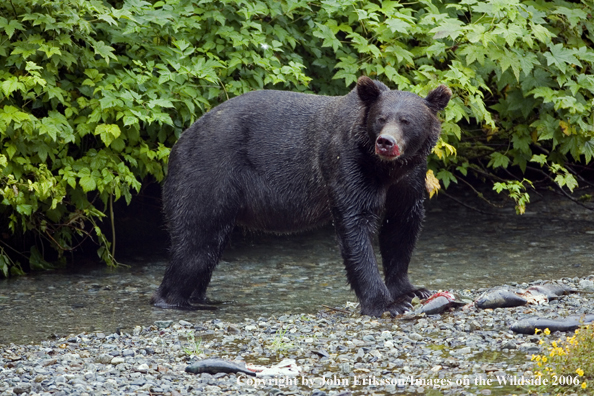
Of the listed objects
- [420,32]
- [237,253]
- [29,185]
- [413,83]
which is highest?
[420,32]

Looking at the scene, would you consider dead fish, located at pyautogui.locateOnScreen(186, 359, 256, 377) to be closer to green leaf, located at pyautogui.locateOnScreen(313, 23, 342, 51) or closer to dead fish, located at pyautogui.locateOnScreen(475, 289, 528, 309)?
dead fish, located at pyautogui.locateOnScreen(475, 289, 528, 309)

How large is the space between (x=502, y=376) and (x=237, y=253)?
5177 millimetres

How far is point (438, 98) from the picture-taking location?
604 centimetres

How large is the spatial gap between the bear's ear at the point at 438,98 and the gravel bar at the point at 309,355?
5.05 feet

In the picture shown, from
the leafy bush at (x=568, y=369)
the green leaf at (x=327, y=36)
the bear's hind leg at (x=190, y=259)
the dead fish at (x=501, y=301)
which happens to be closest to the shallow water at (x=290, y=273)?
the bear's hind leg at (x=190, y=259)

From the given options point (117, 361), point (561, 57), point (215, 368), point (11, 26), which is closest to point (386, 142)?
point (215, 368)

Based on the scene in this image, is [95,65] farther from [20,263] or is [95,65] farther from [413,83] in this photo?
[413,83]

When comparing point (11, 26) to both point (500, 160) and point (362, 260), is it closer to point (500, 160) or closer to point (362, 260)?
point (362, 260)

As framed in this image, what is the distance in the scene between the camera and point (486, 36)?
7.32 meters

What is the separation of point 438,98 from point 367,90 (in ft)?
1.84

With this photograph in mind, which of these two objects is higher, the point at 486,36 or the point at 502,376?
the point at 486,36

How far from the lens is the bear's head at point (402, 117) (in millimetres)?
5701

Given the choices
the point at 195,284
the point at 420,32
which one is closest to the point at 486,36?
the point at 420,32

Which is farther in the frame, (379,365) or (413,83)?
(413,83)
